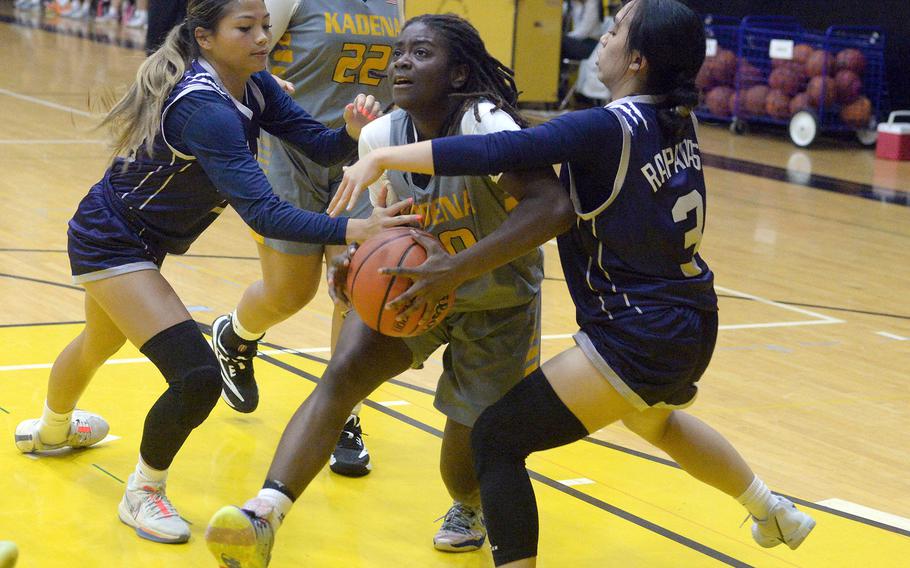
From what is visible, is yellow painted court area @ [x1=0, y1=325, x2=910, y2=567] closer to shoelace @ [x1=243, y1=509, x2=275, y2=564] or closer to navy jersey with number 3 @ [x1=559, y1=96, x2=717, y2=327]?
shoelace @ [x1=243, y1=509, x2=275, y2=564]

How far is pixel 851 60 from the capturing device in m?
13.3

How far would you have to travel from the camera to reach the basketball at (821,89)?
523 inches

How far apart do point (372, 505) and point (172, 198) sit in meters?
1.13

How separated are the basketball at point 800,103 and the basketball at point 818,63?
26 cm

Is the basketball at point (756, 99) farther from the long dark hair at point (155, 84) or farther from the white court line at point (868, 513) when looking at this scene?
the long dark hair at point (155, 84)

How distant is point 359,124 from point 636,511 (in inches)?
59.0

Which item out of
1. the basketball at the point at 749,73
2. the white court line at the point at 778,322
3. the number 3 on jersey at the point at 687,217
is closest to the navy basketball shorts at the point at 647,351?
the number 3 on jersey at the point at 687,217

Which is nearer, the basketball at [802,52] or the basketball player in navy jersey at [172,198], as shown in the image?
the basketball player in navy jersey at [172,198]

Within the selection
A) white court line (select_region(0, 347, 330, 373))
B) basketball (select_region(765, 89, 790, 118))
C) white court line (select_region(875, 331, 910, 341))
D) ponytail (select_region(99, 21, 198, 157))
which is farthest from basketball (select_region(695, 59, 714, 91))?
ponytail (select_region(99, 21, 198, 157))

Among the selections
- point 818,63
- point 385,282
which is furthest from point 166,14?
point 818,63

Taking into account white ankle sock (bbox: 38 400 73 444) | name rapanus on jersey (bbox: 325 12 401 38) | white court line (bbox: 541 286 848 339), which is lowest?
white court line (bbox: 541 286 848 339)

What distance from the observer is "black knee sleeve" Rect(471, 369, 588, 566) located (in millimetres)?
3047

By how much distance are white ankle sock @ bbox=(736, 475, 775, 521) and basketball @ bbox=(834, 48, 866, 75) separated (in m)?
10.8

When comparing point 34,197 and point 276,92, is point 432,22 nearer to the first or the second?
point 276,92
